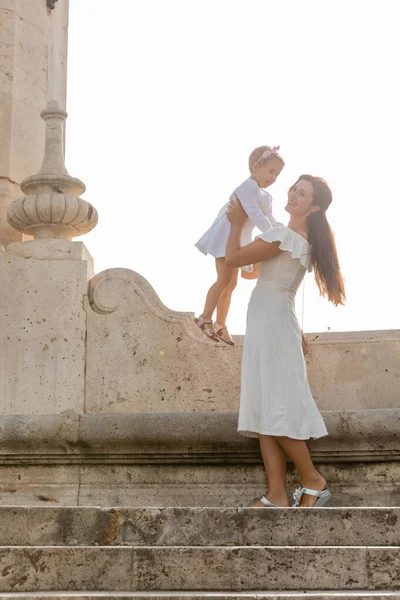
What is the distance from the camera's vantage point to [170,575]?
3988mm

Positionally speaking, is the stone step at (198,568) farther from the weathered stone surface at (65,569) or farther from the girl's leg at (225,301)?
the girl's leg at (225,301)

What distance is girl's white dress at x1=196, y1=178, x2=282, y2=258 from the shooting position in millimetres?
5895

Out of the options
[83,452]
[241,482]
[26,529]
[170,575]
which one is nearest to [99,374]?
[83,452]

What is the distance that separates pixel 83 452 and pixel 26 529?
1.58 meters

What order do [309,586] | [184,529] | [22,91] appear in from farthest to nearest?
[22,91] → [184,529] → [309,586]

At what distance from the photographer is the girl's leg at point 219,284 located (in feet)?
20.2

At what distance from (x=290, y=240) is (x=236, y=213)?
41 centimetres

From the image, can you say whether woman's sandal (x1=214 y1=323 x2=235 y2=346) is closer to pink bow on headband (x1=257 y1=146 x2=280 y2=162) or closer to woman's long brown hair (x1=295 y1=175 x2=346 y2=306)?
woman's long brown hair (x1=295 y1=175 x2=346 y2=306)

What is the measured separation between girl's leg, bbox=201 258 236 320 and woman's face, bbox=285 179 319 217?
568 mm

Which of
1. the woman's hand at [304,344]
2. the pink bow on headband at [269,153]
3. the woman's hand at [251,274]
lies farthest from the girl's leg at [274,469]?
the pink bow on headband at [269,153]

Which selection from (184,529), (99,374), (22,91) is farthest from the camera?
(22,91)

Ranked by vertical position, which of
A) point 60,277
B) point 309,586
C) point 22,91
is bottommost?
point 309,586

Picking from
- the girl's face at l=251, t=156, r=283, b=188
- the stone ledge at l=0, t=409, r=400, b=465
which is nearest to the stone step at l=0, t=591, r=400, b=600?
the stone ledge at l=0, t=409, r=400, b=465

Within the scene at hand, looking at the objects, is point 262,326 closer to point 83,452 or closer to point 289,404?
point 289,404
